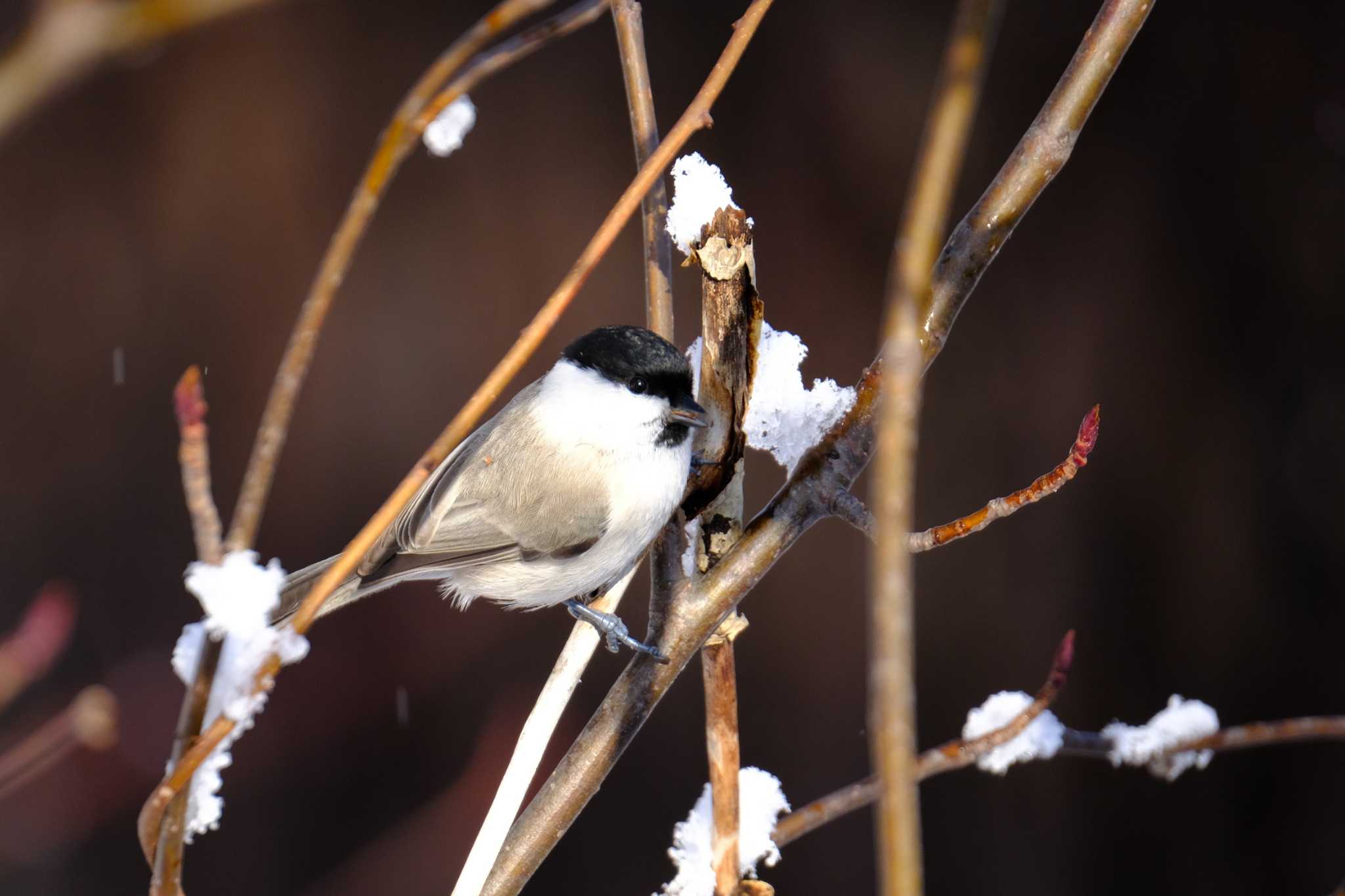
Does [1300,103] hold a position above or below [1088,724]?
above

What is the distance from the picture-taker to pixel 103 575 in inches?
75.6

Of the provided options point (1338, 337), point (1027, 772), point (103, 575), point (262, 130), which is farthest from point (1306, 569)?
point (103, 575)

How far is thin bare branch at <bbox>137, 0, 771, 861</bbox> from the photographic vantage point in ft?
1.31

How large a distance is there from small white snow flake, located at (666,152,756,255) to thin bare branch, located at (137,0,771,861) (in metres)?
0.21

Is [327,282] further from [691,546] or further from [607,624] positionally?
[607,624]

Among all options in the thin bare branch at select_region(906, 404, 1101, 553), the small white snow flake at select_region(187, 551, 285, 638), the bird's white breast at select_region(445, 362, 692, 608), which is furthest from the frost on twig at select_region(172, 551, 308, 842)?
the bird's white breast at select_region(445, 362, 692, 608)

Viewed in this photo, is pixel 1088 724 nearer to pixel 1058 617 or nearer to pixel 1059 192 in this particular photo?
pixel 1058 617

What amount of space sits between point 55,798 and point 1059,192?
78.2 inches

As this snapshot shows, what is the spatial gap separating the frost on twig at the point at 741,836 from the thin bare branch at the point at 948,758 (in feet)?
0.33

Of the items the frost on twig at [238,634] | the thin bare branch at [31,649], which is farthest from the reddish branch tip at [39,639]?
the frost on twig at [238,634]

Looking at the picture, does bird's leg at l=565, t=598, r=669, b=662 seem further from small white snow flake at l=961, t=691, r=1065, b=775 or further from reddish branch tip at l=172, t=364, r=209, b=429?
reddish branch tip at l=172, t=364, r=209, b=429

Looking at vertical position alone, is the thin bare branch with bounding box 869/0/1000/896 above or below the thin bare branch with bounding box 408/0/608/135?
below

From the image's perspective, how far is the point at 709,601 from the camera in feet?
2.49

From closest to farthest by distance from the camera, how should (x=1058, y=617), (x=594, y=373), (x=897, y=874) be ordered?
1. (x=897, y=874)
2. (x=594, y=373)
3. (x=1058, y=617)
